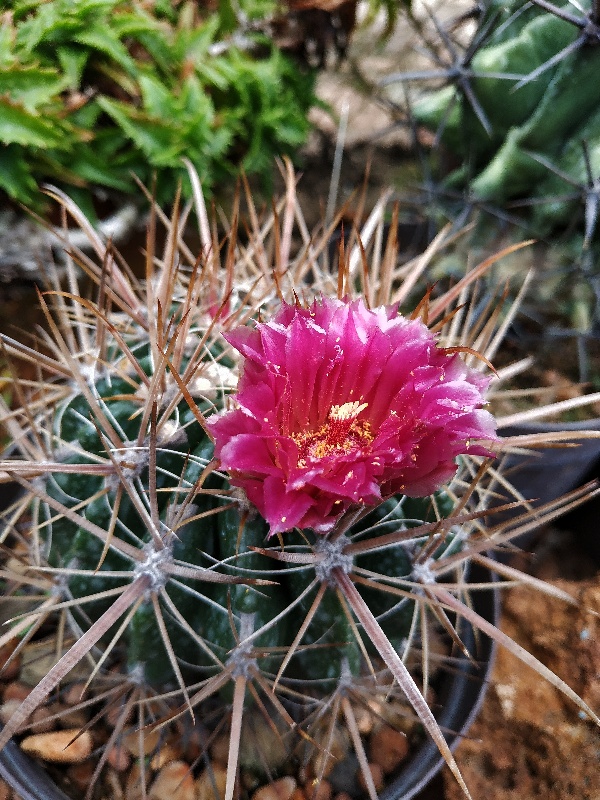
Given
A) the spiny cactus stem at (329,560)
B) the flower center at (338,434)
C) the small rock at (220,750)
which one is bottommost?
the small rock at (220,750)

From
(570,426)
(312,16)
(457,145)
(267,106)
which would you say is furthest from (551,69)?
(312,16)

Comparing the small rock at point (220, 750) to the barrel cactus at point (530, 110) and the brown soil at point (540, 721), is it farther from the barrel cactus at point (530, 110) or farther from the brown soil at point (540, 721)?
the barrel cactus at point (530, 110)

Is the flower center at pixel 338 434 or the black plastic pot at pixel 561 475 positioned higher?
the black plastic pot at pixel 561 475

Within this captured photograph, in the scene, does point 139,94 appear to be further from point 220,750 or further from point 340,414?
point 220,750

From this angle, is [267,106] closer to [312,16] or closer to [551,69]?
[312,16]

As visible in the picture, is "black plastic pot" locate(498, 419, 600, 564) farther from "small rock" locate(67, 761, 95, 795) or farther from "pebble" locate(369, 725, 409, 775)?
"small rock" locate(67, 761, 95, 795)

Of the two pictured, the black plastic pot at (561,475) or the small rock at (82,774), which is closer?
the small rock at (82,774)

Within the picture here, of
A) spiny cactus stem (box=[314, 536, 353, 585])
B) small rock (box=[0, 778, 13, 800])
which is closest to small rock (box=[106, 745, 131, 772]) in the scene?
small rock (box=[0, 778, 13, 800])

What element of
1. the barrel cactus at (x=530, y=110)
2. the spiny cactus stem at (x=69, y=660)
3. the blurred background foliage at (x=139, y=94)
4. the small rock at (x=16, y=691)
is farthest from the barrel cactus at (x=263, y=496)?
the blurred background foliage at (x=139, y=94)
